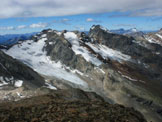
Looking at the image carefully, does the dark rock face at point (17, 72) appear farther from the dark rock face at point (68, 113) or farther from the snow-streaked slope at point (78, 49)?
the dark rock face at point (68, 113)

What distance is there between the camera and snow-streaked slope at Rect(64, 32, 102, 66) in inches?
5733

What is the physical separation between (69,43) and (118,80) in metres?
57.1

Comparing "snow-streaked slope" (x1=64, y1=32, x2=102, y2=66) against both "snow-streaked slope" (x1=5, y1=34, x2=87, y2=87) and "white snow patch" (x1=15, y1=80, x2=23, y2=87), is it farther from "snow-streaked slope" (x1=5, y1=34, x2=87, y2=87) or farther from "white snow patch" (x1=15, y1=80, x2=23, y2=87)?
"white snow patch" (x1=15, y1=80, x2=23, y2=87)

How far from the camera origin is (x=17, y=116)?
1008 inches

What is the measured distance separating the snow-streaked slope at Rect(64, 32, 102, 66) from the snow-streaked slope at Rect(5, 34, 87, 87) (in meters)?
16.1

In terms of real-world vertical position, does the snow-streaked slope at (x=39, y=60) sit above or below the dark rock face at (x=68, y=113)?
below

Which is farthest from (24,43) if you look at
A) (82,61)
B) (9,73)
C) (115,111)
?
(115,111)

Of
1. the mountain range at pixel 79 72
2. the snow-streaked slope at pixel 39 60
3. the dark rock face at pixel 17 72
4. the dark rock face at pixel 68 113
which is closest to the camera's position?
the dark rock face at pixel 68 113

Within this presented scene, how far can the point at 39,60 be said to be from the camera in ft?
501

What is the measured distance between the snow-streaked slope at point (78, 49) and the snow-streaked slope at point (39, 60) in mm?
16114

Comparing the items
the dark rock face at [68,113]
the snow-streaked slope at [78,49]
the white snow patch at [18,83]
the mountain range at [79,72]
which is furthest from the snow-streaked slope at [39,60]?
the dark rock face at [68,113]

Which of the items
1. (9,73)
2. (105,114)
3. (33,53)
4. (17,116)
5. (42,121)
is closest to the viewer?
(42,121)

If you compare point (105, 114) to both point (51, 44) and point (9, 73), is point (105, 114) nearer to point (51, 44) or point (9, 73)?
point (9, 73)

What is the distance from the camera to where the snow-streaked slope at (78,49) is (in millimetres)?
145625
